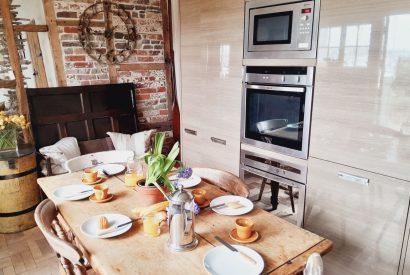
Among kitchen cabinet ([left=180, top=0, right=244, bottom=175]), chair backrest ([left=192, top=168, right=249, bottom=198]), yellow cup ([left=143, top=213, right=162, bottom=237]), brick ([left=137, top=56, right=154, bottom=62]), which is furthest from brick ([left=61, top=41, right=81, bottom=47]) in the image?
yellow cup ([left=143, top=213, right=162, bottom=237])

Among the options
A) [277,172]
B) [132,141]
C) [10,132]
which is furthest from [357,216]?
[10,132]

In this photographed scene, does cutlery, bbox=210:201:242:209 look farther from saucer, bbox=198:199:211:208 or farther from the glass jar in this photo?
the glass jar

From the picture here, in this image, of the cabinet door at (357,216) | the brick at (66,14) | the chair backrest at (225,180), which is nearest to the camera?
the cabinet door at (357,216)

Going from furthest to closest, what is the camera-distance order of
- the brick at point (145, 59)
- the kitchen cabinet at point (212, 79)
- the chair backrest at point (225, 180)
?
the brick at point (145, 59) → the kitchen cabinet at point (212, 79) → the chair backrest at point (225, 180)

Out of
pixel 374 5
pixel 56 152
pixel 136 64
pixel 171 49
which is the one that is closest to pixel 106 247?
pixel 374 5

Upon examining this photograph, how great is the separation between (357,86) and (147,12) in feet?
9.15

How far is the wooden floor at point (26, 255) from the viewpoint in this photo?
2406mm

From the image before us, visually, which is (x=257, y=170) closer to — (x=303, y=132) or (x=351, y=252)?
(x=303, y=132)

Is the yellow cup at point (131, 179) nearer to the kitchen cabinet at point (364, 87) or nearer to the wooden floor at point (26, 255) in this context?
the wooden floor at point (26, 255)

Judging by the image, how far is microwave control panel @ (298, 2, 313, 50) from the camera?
204 cm

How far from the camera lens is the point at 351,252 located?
6.56 feet

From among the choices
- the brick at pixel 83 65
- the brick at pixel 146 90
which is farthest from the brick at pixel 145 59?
the brick at pixel 83 65

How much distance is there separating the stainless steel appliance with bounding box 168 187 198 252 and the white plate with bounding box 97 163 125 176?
97cm

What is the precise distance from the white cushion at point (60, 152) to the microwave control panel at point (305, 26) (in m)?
2.34
